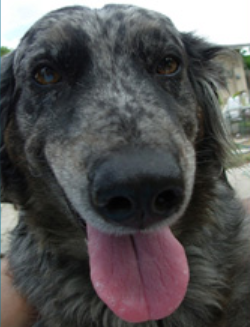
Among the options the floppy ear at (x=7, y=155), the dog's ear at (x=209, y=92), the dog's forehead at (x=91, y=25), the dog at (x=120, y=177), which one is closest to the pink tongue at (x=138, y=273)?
the dog at (x=120, y=177)

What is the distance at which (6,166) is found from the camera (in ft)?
10.3

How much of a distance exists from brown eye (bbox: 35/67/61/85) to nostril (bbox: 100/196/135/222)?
1237mm

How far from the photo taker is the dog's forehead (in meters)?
2.71

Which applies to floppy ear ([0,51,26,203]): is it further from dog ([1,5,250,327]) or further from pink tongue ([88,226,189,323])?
pink tongue ([88,226,189,323])

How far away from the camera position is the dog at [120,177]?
6.43 feet

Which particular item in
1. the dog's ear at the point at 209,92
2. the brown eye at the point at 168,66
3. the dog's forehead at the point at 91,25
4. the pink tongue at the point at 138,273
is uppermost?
the dog's forehead at the point at 91,25

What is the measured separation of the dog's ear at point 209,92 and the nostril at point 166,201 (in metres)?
1.09

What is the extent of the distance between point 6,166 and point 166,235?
5.08 feet

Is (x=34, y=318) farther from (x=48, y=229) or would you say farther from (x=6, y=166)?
(x=6, y=166)

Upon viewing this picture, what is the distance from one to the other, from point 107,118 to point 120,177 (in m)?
0.56

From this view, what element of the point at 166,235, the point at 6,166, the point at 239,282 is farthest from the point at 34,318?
the point at 239,282

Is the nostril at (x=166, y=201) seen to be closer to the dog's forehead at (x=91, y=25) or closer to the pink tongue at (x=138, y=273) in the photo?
the pink tongue at (x=138, y=273)

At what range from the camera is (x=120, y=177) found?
5.69 feet

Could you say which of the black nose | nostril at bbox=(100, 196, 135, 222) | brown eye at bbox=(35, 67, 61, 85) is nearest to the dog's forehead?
brown eye at bbox=(35, 67, 61, 85)
